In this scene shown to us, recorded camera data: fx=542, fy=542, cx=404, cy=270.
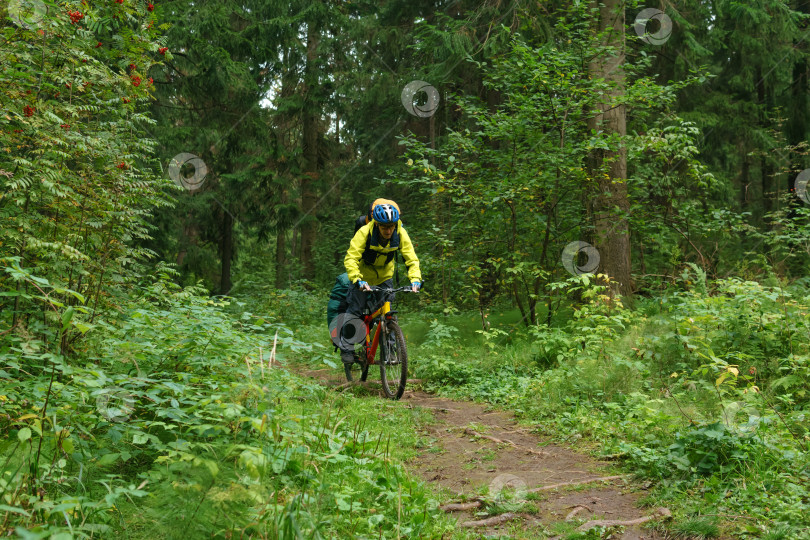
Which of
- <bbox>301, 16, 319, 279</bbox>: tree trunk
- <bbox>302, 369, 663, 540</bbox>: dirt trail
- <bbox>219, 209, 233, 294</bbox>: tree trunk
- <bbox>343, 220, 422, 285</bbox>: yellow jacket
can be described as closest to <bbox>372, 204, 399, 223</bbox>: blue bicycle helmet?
<bbox>343, 220, 422, 285</bbox>: yellow jacket

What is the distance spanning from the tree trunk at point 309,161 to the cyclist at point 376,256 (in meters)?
12.5

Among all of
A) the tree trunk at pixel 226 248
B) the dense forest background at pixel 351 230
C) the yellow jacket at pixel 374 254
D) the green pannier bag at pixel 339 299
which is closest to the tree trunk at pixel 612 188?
the dense forest background at pixel 351 230

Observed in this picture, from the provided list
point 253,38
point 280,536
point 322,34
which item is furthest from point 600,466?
point 322,34

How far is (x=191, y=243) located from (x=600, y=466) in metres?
18.7

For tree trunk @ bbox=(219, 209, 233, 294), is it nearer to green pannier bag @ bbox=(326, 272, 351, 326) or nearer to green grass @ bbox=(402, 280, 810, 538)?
→ green grass @ bbox=(402, 280, 810, 538)

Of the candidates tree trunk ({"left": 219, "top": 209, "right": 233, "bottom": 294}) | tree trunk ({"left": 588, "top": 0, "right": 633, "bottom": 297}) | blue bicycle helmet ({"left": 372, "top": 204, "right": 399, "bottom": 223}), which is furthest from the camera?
tree trunk ({"left": 219, "top": 209, "right": 233, "bottom": 294})

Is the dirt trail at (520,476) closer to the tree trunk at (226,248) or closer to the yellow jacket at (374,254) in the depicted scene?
the yellow jacket at (374,254)

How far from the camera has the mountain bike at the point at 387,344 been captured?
255 inches

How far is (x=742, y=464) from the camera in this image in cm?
338

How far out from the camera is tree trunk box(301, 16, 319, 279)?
60.6 feet

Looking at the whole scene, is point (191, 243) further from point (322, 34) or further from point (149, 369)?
point (149, 369)

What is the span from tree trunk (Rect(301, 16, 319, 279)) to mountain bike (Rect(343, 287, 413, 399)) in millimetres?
12683

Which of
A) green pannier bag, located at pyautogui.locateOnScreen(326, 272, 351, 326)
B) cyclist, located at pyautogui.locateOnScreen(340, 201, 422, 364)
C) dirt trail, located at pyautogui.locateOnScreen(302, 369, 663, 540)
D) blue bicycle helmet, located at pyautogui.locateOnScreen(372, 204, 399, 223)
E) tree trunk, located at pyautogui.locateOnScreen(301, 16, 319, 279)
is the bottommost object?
dirt trail, located at pyautogui.locateOnScreen(302, 369, 663, 540)

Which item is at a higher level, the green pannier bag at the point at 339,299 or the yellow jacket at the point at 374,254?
the yellow jacket at the point at 374,254
